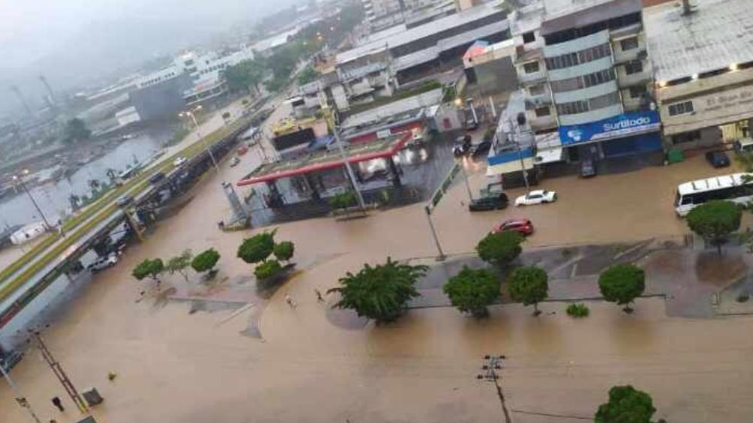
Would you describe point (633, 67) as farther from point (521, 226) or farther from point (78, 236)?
point (78, 236)

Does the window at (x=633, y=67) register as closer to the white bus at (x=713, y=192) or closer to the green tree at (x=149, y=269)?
the white bus at (x=713, y=192)

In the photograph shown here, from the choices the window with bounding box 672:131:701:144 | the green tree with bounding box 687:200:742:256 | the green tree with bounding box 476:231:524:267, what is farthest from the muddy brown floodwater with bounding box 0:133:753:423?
the green tree with bounding box 687:200:742:256

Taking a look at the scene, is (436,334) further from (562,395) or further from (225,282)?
(225,282)

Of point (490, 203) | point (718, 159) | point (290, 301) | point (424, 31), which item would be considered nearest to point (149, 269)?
point (290, 301)

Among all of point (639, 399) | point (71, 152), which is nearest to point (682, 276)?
point (639, 399)

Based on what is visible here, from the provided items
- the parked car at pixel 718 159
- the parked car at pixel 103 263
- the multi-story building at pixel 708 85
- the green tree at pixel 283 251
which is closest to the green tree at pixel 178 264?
the green tree at pixel 283 251

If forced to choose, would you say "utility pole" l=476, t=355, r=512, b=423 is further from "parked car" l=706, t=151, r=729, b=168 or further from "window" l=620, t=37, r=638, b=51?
"window" l=620, t=37, r=638, b=51

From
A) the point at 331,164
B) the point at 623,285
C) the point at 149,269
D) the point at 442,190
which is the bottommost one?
the point at 623,285
